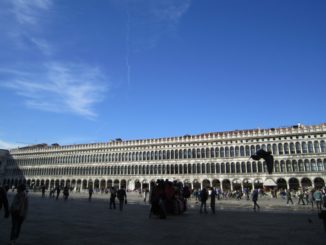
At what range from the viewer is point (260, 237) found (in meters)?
8.01

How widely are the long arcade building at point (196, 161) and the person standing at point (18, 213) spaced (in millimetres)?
53776

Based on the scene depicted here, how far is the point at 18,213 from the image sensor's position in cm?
682

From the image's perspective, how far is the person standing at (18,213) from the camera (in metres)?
6.68

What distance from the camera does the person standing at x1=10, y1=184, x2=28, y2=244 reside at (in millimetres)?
6676

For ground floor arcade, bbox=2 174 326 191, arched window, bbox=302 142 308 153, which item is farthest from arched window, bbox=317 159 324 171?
arched window, bbox=302 142 308 153

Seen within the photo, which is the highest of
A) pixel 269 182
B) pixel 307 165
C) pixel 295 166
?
pixel 307 165

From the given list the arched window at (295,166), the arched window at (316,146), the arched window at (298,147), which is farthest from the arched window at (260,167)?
the arched window at (316,146)

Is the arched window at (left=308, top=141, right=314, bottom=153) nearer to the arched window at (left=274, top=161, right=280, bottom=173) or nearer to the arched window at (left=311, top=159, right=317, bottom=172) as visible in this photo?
the arched window at (left=311, top=159, right=317, bottom=172)

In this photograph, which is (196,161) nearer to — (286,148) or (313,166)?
(286,148)

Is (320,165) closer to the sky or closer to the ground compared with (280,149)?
closer to the ground

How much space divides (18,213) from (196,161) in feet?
191

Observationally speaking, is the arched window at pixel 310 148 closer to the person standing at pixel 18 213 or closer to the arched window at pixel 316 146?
the arched window at pixel 316 146

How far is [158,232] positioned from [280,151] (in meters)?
52.9

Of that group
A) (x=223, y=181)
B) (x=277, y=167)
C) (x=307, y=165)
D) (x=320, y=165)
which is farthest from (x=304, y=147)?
(x=223, y=181)
